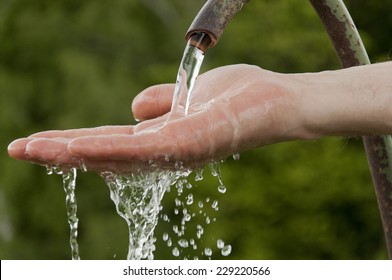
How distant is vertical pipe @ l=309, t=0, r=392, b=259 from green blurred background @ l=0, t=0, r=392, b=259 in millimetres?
6217

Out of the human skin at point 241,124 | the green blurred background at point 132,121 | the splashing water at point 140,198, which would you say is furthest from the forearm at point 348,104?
the green blurred background at point 132,121

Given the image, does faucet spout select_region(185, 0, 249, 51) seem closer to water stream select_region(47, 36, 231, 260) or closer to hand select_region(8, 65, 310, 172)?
water stream select_region(47, 36, 231, 260)

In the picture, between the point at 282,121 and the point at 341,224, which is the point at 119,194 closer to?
the point at 282,121

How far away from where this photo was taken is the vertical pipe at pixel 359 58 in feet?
6.65

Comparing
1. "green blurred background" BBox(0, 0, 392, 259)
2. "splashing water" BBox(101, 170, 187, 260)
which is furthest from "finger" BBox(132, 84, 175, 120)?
"green blurred background" BBox(0, 0, 392, 259)

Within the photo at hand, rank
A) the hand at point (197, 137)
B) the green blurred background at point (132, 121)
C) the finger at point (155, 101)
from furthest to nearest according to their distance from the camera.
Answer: the green blurred background at point (132, 121), the finger at point (155, 101), the hand at point (197, 137)

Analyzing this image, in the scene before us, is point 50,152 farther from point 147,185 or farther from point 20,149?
point 147,185

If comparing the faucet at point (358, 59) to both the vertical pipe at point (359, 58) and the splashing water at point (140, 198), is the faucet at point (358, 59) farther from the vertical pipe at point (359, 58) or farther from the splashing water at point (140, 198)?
the splashing water at point (140, 198)

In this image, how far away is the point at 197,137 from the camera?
171 centimetres

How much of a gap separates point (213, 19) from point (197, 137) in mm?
241

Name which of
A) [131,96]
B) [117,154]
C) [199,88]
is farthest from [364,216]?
[117,154]

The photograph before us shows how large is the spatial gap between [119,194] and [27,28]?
794 cm

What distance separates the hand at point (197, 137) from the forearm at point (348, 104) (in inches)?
1.5

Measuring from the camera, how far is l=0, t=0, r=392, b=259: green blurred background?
28.3ft
